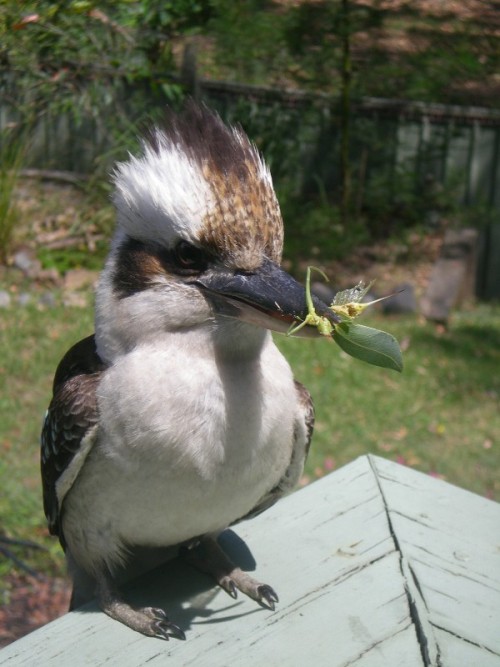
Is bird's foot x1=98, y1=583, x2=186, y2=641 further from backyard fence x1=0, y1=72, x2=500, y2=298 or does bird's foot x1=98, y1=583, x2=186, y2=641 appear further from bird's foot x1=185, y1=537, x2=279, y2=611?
backyard fence x1=0, y1=72, x2=500, y2=298

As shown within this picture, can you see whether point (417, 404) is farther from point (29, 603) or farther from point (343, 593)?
point (343, 593)

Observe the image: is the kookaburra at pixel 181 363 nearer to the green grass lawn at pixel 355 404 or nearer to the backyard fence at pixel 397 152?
the green grass lawn at pixel 355 404

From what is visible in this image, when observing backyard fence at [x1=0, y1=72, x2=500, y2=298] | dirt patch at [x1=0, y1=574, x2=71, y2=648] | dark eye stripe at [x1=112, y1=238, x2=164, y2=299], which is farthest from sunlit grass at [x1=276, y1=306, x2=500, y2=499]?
dark eye stripe at [x1=112, y1=238, x2=164, y2=299]

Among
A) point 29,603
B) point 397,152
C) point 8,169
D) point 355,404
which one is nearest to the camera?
point 29,603

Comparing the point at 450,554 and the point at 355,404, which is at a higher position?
the point at 450,554

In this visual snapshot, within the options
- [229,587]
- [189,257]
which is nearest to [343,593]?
[229,587]

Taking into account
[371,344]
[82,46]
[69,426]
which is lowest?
[69,426]

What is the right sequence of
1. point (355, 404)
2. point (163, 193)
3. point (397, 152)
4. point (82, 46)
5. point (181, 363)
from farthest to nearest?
point (397, 152) < point (355, 404) < point (82, 46) < point (181, 363) < point (163, 193)
